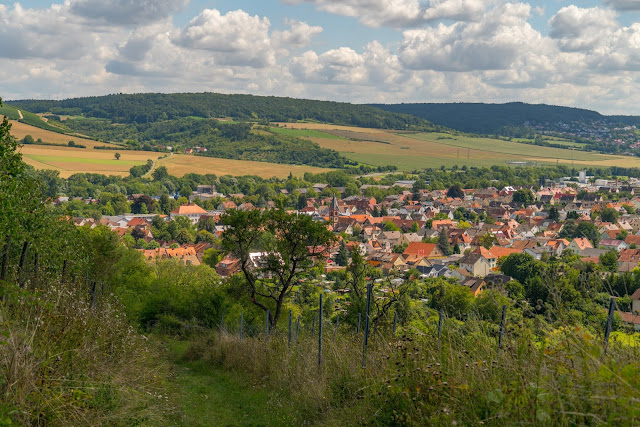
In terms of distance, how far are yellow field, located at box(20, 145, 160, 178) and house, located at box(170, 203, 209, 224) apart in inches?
946

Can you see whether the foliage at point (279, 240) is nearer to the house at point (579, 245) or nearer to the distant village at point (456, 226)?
the distant village at point (456, 226)

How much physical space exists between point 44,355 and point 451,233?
87.5m

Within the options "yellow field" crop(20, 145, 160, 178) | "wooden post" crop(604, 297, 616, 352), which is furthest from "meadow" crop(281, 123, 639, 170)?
"wooden post" crop(604, 297, 616, 352)

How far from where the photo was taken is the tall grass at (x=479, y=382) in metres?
3.86

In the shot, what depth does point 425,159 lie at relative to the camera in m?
178

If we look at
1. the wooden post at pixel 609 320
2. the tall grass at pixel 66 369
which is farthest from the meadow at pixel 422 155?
the wooden post at pixel 609 320

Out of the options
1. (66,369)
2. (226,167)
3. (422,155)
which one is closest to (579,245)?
(66,369)

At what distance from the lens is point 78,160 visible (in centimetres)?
12719

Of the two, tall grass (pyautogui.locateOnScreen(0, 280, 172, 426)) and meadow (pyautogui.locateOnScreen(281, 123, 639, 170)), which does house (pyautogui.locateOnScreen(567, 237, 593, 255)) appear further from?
meadow (pyautogui.locateOnScreen(281, 123, 639, 170))

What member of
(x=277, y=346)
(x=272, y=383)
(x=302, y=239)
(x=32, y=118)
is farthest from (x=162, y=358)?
(x=32, y=118)

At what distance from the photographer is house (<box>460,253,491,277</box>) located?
65.4 metres

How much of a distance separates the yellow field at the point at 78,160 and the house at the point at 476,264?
7634cm

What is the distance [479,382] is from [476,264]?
62.8m

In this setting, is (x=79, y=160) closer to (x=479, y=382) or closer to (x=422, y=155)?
(x=422, y=155)
